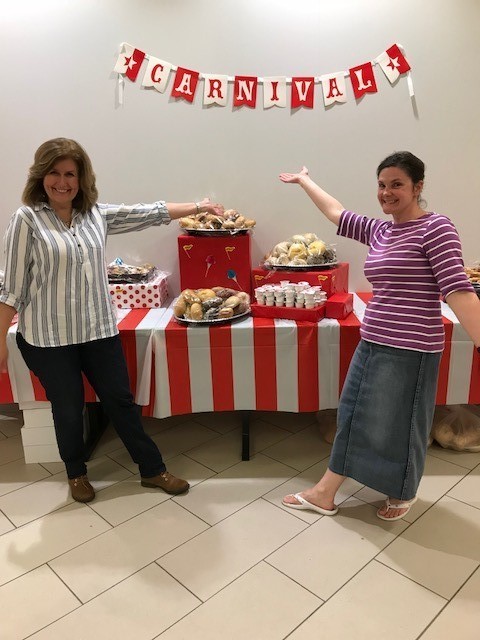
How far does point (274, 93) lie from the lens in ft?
9.21

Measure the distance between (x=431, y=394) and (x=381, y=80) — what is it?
1818mm

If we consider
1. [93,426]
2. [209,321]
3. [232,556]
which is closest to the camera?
[232,556]

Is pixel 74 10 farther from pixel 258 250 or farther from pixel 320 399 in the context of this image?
pixel 320 399

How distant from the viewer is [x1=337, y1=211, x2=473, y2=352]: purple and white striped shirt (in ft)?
5.60

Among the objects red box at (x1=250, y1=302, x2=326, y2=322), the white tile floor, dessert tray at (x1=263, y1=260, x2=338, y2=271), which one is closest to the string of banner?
dessert tray at (x1=263, y1=260, x2=338, y2=271)

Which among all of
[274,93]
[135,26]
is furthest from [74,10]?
[274,93]

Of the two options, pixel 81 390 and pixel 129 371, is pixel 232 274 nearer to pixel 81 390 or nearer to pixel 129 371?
pixel 129 371

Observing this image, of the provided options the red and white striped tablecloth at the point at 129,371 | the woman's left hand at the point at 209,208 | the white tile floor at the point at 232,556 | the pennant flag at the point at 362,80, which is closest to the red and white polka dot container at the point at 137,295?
the red and white striped tablecloth at the point at 129,371

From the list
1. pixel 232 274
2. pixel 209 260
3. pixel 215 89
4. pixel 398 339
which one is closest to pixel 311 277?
pixel 232 274

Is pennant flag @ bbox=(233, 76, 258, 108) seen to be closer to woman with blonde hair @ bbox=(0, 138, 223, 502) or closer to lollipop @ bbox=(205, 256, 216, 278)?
lollipop @ bbox=(205, 256, 216, 278)

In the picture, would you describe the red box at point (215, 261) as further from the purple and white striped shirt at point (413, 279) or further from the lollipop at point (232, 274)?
the purple and white striped shirt at point (413, 279)

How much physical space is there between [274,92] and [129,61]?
2.67 feet

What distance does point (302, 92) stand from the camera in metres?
2.80

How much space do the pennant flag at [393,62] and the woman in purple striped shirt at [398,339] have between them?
112cm
